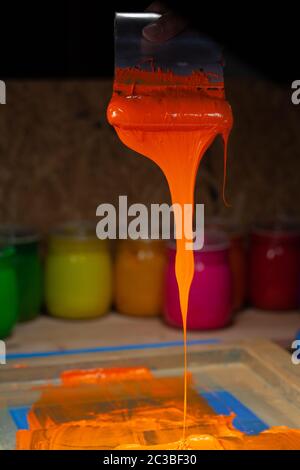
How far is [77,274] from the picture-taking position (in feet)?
5.03

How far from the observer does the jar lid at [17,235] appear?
151 cm

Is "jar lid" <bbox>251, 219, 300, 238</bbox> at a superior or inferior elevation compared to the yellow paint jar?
superior

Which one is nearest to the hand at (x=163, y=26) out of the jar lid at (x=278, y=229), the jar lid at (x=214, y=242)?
the jar lid at (x=214, y=242)

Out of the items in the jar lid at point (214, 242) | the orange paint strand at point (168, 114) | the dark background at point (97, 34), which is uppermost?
the dark background at point (97, 34)

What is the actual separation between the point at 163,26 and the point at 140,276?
1.94 feet

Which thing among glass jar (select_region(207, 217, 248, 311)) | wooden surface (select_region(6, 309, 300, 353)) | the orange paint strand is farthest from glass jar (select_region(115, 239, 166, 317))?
the orange paint strand

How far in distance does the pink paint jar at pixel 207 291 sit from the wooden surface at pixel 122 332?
2cm

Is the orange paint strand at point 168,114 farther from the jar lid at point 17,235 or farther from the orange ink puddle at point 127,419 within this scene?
the jar lid at point 17,235

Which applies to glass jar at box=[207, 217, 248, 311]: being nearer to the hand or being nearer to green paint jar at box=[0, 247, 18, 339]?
green paint jar at box=[0, 247, 18, 339]

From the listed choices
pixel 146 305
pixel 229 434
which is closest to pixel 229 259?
pixel 146 305

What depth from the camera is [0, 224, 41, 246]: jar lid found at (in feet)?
4.95

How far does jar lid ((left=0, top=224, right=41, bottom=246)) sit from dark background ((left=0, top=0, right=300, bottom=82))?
1.00 feet

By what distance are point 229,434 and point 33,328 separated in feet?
1.67
